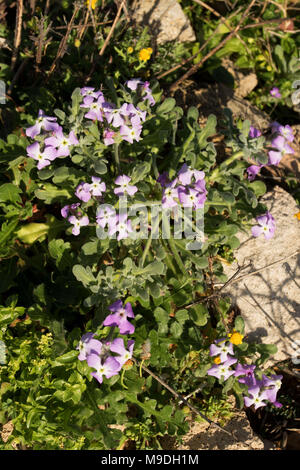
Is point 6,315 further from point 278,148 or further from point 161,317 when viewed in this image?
point 278,148

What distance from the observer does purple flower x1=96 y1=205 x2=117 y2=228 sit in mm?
3729

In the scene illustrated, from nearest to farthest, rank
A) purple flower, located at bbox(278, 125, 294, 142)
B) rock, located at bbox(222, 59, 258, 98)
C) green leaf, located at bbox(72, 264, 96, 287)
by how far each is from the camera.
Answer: green leaf, located at bbox(72, 264, 96, 287)
purple flower, located at bbox(278, 125, 294, 142)
rock, located at bbox(222, 59, 258, 98)

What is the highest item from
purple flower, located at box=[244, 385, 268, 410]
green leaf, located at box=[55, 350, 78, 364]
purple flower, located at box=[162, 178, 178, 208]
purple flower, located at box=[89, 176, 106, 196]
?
purple flower, located at box=[162, 178, 178, 208]

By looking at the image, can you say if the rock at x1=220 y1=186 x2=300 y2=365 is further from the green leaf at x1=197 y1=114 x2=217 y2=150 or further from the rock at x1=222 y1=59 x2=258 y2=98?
the rock at x1=222 y1=59 x2=258 y2=98

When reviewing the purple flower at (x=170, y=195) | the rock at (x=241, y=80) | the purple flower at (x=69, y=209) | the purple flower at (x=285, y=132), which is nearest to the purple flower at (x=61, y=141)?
the purple flower at (x=69, y=209)

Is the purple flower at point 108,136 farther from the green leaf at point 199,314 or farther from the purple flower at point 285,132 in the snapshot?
the green leaf at point 199,314

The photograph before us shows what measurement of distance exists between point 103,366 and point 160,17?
4615 millimetres

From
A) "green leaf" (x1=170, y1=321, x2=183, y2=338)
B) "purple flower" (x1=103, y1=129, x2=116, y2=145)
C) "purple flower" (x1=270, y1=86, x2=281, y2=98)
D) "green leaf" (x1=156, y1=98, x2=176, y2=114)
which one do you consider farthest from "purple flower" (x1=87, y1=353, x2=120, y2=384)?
"purple flower" (x1=270, y1=86, x2=281, y2=98)

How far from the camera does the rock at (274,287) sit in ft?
16.9

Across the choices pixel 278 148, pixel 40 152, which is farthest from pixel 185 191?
pixel 40 152

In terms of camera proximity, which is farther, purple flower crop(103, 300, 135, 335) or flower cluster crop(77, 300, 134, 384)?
purple flower crop(103, 300, 135, 335)

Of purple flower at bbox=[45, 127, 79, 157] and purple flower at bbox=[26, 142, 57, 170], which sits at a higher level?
purple flower at bbox=[45, 127, 79, 157]

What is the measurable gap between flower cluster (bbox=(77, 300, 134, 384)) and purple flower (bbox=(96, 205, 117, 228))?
0.64 meters
